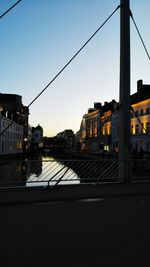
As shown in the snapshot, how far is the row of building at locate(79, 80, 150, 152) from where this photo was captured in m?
56.5

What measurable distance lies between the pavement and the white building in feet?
178

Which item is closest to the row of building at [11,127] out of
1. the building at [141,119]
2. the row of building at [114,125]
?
the row of building at [114,125]

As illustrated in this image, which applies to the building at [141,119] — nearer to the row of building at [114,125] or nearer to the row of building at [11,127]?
the row of building at [114,125]

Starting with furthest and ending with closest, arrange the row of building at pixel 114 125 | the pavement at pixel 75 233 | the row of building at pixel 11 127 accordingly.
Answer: the row of building at pixel 11 127 → the row of building at pixel 114 125 → the pavement at pixel 75 233

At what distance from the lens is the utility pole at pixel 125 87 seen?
42.8ft

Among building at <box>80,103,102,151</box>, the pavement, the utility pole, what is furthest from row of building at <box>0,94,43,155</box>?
the pavement

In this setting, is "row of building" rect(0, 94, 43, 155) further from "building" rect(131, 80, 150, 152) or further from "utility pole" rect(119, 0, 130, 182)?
"utility pole" rect(119, 0, 130, 182)

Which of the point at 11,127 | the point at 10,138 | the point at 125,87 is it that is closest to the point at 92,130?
the point at 11,127

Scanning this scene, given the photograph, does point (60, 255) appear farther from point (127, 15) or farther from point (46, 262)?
point (127, 15)

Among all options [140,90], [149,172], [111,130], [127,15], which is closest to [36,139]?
[111,130]

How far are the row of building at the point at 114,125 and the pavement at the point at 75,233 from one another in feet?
45.3

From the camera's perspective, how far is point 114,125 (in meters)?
76.9

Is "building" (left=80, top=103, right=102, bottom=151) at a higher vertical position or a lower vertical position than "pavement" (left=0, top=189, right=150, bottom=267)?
higher

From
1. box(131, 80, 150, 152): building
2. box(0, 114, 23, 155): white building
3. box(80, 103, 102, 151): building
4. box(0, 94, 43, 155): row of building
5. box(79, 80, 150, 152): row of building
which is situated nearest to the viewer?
box(131, 80, 150, 152): building
